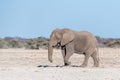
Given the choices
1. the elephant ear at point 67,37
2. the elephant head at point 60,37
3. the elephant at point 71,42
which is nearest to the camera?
the elephant head at point 60,37

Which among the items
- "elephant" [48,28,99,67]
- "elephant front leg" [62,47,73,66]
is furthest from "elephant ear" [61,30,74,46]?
"elephant front leg" [62,47,73,66]

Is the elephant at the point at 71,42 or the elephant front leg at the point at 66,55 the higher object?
the elephant at the point at 71,42

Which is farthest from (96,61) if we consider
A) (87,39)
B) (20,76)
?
(20,76)

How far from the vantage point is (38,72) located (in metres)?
21.0

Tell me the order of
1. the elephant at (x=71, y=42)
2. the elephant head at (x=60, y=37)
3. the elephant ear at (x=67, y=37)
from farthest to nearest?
the elephant ear at (x=67, y=37) < the elephant at (x=71, y=42) < the elephant head at (x=60, y=37)

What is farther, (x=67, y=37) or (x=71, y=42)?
(x=71, y=42)

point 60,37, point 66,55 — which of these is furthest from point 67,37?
point 66,55

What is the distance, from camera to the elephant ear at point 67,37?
23.5m

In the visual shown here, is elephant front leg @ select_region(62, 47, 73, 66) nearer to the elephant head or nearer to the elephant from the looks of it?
the elephant

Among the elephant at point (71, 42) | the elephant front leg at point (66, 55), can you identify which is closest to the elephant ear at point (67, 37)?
the elephant at point (71, 42)

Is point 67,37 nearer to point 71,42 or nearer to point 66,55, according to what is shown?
point 71,42

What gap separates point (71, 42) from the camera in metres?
23.9

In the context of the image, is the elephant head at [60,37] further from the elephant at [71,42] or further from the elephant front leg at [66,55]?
the elephant front leg at [66,55]

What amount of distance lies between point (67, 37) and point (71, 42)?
0.34m
